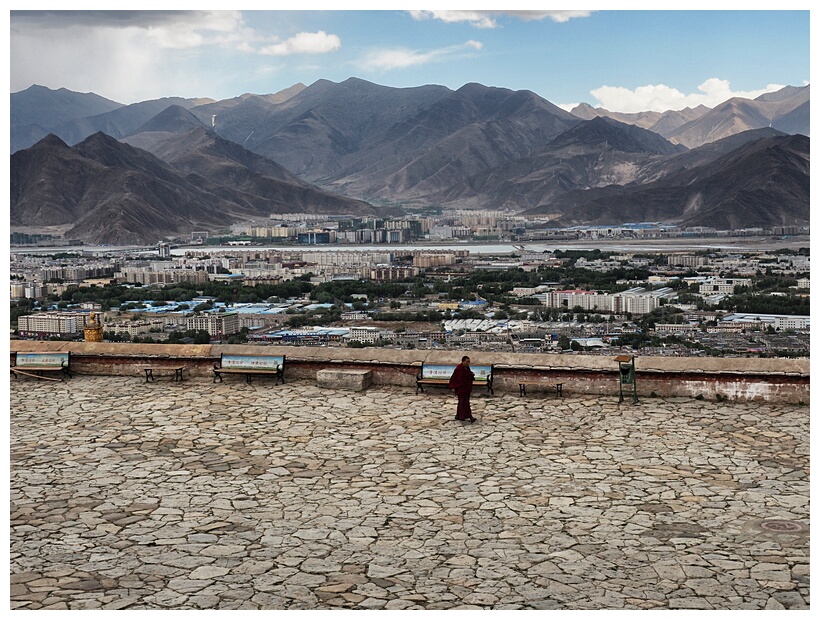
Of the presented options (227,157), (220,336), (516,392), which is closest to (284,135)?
(227,157)

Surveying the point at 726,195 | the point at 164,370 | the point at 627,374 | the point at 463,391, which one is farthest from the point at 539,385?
the point at 726,195

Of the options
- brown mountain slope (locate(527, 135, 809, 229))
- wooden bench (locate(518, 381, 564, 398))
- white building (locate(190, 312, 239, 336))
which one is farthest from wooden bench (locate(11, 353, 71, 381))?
brown mountain slope (locate(527, 135, 809, 229))

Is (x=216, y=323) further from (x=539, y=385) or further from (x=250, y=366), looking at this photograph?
(x=539, y=385)

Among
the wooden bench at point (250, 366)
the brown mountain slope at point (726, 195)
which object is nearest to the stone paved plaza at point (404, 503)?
the wooden bench at point (250, 366)

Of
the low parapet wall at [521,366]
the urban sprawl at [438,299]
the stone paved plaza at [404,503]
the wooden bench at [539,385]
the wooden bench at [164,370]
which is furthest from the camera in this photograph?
the urban sprawl at [438,299]

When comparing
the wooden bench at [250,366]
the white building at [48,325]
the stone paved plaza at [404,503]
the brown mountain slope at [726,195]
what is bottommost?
the stone paved plaza at [404,503]

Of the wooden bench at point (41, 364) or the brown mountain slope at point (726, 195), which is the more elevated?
the brown mountain slope at point (726, 195)

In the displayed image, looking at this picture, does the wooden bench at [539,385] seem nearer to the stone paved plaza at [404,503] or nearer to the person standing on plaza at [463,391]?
the stone paved plaza at [404,503]
